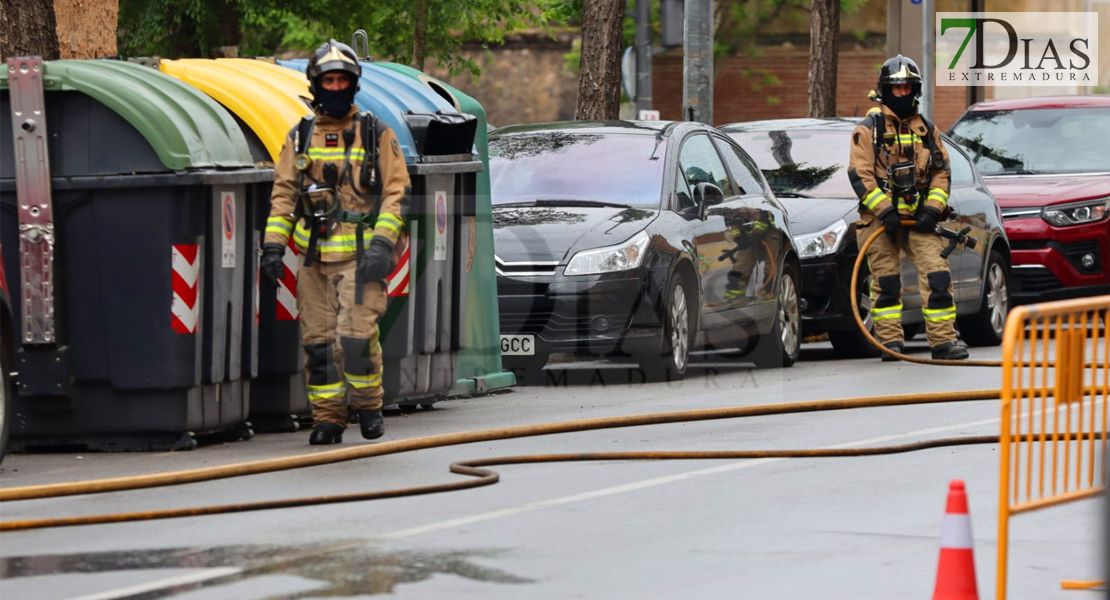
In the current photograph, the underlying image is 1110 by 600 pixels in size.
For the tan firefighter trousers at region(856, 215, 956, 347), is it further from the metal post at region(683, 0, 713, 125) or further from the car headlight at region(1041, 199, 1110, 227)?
the metal post at region(683, 0, 713, 125)

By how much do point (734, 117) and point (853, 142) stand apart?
3363cm

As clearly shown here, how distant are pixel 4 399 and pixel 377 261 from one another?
177cm

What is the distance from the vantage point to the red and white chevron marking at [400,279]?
10930mm

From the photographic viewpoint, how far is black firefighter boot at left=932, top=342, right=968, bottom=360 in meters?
14.2

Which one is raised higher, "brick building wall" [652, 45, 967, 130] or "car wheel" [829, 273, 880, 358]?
"brick building wall" [652, 45, 967, 130]

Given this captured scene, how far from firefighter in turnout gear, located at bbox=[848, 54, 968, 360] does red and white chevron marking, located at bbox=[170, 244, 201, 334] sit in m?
5.66

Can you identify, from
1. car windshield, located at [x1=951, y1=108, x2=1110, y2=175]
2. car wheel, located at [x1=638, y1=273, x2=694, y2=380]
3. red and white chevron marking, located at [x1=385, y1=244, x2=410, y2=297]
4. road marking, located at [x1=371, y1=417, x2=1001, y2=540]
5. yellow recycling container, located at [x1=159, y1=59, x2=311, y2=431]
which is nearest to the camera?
road marking, located at [x1=371, y1=417, x2=1001, y2=540]

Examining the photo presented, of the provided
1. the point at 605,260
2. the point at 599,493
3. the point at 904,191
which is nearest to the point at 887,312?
the point at 904,191

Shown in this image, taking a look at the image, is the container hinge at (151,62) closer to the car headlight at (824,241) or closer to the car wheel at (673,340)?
the car wheel at (673,340)

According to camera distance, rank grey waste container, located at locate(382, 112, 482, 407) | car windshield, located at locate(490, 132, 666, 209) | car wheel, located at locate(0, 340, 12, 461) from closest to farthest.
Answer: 1. car wheel, located at locate(0, 340, 12, 461)
2. grey waste container, located at locate(382, 112, 482, 407)
3. car windshield, located at locate(490, 132, 666, 209)

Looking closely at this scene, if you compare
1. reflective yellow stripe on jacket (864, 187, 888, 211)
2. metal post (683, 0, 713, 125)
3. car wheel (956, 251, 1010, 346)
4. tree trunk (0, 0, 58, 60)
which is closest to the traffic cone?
tree trunk (0, 0, 58, 60)

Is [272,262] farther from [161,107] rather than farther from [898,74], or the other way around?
[898,74]

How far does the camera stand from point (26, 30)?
1209 centimetres

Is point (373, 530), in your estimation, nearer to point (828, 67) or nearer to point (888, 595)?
point (888, 595)
